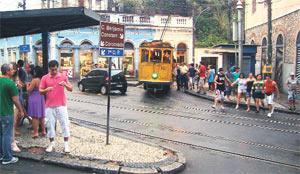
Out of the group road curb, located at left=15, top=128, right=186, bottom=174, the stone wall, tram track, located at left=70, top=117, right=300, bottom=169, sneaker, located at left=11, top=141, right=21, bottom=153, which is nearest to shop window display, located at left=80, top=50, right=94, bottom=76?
the stone wall

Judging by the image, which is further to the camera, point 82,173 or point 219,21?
point 219,21

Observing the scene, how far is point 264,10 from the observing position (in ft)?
114

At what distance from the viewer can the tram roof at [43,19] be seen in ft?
33.4

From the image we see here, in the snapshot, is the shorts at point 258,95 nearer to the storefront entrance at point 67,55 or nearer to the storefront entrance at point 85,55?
the storefront entrance at point 85,55

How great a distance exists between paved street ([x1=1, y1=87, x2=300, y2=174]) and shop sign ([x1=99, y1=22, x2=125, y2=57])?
276 cm

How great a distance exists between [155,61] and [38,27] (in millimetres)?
14325

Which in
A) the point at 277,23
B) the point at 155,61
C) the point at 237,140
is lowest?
the point at 237,140

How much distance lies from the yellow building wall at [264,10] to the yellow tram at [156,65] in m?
8.17

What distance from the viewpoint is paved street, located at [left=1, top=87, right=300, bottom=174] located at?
10.1m

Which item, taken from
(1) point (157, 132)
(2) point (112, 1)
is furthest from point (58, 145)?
(2) point (112, 1)

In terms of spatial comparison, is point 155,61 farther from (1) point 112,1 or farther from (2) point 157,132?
(1) point 112,1

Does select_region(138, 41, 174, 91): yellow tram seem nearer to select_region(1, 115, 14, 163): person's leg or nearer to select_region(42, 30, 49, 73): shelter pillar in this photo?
select_region(42, 30, 49, 73): shelter pillar

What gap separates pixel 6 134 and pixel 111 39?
10.8 feet

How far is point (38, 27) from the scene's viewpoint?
12.8 metres
